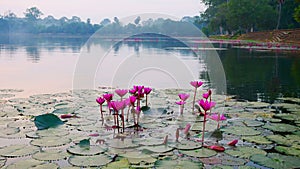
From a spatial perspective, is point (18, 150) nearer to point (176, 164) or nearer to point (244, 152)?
point (176, 164)

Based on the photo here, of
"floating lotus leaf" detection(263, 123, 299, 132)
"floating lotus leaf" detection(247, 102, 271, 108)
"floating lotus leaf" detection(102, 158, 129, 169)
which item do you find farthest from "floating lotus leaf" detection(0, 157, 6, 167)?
"floating lotus leaf" detection(247, 102, 271, 108)

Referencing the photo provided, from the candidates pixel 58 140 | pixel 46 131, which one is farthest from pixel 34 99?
pixel 58 140

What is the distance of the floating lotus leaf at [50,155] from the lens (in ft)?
10.4

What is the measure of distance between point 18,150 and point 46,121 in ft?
2.87

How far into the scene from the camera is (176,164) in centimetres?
301

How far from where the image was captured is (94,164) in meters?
3.02

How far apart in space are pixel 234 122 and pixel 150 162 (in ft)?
6.18

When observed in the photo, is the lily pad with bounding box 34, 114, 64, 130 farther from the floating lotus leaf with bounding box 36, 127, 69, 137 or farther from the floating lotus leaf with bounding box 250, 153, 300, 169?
the floating lotus leaf with bounding box 250, 153, 300, 169

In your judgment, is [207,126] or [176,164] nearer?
[176,164]

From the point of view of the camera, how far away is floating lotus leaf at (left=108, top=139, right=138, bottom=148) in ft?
11.5

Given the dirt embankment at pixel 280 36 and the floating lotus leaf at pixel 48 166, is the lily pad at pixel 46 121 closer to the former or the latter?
the floating lotus leaf at pixel 48 166

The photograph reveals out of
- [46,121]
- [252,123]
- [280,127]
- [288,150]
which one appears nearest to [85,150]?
[46,121]

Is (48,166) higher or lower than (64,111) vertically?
lower

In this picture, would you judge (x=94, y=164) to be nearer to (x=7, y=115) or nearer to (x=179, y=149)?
(x=179, y=149)
